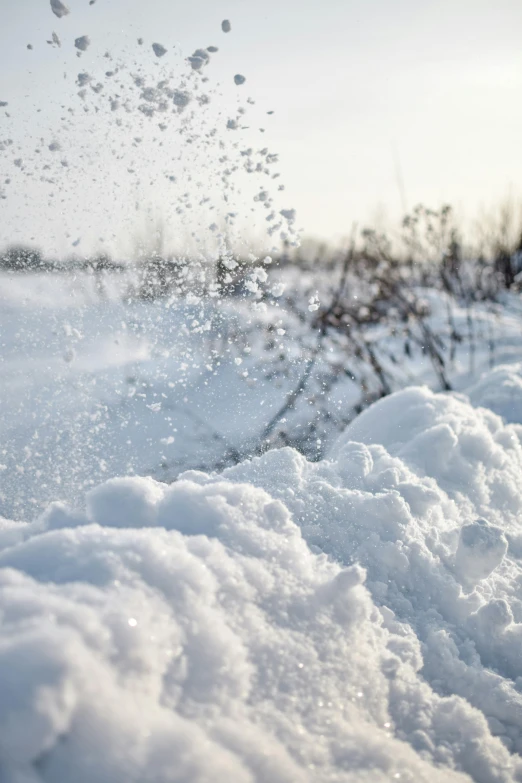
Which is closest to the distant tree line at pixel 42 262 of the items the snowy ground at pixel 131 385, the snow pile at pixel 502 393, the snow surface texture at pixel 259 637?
the snowy ground at pixel 131 385

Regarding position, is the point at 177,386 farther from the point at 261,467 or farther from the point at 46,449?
the point at 261,467

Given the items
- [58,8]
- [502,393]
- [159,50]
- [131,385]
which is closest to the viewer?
[58,8]

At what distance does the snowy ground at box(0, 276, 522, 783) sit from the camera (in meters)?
0.91

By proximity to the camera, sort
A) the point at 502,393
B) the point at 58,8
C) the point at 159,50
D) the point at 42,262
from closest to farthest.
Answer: the point at 58,8 → the point at 159,50 → the point at 502,393 → the point at 42,262

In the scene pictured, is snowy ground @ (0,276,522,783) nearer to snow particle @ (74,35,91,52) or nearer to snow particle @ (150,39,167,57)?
snow particle @ (150,39,167,57)

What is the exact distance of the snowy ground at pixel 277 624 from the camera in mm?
905

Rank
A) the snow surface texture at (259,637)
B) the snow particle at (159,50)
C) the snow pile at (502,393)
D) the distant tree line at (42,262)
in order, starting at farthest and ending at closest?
the distant tree line at (42,262), the snow pile at (502,393), the snow particle at (159,50), the snow surface texture at (259,637)

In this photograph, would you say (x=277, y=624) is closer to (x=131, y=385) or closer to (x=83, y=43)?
(x=83, y=43)

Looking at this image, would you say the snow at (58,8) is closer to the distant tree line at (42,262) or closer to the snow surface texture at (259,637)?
the distant tree line at (42,262)

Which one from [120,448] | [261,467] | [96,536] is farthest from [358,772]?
[120,448]

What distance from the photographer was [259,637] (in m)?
1.18

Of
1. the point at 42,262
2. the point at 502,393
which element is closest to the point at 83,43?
the point at 42,262

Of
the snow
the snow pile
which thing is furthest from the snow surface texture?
the snow

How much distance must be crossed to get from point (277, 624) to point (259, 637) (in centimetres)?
6
